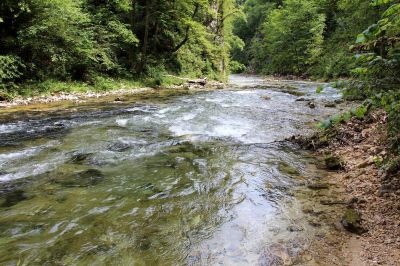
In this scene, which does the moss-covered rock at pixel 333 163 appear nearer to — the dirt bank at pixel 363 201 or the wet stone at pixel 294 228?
the dirt bank at pixel 363 201

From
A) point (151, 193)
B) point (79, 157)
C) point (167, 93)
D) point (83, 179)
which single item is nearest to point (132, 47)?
point (167, 93)

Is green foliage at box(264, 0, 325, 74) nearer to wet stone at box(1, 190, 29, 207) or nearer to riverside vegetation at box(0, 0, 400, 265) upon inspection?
riverside vegetation at box(0, 0, 400, 265)

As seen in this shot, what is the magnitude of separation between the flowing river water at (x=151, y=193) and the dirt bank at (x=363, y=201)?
0.38 metres

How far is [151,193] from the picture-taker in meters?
4.66

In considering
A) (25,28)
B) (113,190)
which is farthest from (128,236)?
(25,28)

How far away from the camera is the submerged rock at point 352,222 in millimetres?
3592

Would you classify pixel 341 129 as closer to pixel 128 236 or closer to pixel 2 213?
pixel 128 236

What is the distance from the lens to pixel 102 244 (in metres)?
3.41

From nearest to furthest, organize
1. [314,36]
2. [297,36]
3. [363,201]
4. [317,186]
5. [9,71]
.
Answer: [363,201]
[317,186]
[9,71]
[314,36]
[297,36]

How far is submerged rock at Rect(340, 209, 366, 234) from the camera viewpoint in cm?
359

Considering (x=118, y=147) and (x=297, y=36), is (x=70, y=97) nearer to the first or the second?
(x=118, y=147)

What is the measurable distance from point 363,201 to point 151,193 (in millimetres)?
2942

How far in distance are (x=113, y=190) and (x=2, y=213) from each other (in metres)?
1.43

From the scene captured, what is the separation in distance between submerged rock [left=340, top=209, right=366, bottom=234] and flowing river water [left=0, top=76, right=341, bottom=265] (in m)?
0.42
